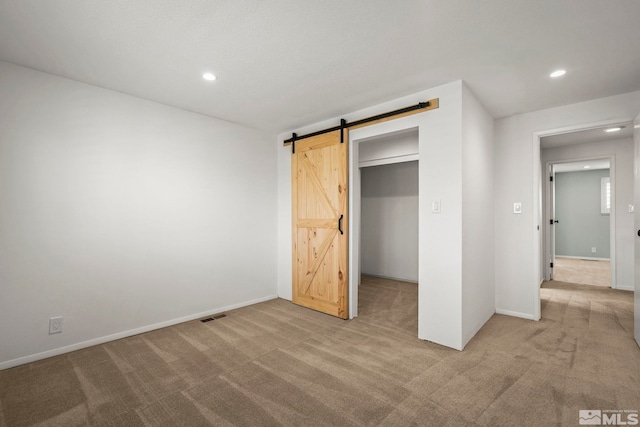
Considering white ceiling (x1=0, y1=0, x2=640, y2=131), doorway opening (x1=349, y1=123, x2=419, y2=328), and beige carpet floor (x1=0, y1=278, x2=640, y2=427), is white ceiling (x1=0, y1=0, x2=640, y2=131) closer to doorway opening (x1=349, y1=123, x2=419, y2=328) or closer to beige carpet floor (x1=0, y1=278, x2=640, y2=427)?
doorway opening (x1=349, y1=123, x2=419, y2=328)

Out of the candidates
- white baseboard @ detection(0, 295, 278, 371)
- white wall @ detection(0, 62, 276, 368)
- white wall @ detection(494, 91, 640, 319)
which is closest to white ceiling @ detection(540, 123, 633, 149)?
white wall @ detection(494, 91, 640, 319)

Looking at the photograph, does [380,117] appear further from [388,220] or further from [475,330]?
[388,220]

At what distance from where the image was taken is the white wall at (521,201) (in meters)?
3.49

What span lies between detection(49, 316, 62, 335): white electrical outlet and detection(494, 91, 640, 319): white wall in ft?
16.1

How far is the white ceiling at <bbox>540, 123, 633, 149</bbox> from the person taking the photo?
4508 mm

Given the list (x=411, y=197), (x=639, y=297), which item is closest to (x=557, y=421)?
(x=639, y=297)

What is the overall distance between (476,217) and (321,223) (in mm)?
1857

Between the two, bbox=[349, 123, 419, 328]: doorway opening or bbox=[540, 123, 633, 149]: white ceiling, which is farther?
bbox=[540, 123, 633, 149]: white ceiling

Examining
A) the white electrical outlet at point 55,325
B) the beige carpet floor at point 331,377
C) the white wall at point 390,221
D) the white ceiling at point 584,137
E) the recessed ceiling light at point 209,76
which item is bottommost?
the beige carpet floor at point 331,377

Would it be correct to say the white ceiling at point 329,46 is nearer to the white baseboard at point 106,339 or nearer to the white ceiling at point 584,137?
the white ceiling at point 584,137

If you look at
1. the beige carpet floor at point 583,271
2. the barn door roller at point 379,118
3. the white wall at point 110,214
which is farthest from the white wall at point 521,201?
the white wall at point 110,214

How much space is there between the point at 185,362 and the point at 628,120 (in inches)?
197

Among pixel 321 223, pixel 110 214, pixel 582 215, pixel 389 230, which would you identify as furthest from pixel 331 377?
pixel 582 215

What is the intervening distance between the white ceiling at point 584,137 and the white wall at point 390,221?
225cm
